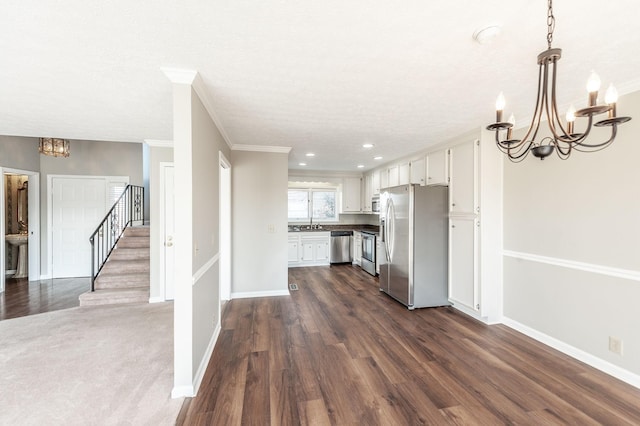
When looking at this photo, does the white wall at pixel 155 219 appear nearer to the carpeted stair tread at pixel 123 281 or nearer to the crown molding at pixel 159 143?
the crown molding at pixel 159 143

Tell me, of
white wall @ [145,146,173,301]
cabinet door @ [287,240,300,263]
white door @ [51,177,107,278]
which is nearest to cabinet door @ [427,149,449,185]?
cabinet door @ [287,240,300,263]

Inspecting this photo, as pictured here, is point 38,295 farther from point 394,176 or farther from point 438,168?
point 438,168

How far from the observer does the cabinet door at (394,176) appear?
5154 mm

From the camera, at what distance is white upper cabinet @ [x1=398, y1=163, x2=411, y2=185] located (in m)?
4.81

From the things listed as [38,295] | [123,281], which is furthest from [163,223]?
[38,295]

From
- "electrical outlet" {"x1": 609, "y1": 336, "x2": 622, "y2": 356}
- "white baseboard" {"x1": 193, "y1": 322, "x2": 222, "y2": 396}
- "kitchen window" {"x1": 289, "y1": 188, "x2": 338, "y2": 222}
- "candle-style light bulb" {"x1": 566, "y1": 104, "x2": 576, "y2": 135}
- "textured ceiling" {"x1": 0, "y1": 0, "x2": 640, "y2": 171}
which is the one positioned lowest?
"white baseboard" {"x1": 193, "y1": 322, "x2": 222, "y2": 396}

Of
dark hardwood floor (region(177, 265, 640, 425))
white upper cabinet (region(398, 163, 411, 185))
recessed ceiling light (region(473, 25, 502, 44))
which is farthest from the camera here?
white upper cabinet (region(398, 163, 411, 185))

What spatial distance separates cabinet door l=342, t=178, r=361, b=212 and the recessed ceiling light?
5455 millimetres

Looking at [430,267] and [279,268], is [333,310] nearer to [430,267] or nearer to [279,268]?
[279,268]

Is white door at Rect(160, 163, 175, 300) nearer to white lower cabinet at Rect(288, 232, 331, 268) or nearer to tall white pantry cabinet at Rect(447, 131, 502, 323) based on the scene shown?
white lower cabinet at Rect(288, 232, 331, 268)

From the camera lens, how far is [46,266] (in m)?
5.22

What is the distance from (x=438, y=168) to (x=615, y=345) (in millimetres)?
2600

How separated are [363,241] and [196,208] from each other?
4.57m

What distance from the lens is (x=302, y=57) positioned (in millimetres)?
1761
